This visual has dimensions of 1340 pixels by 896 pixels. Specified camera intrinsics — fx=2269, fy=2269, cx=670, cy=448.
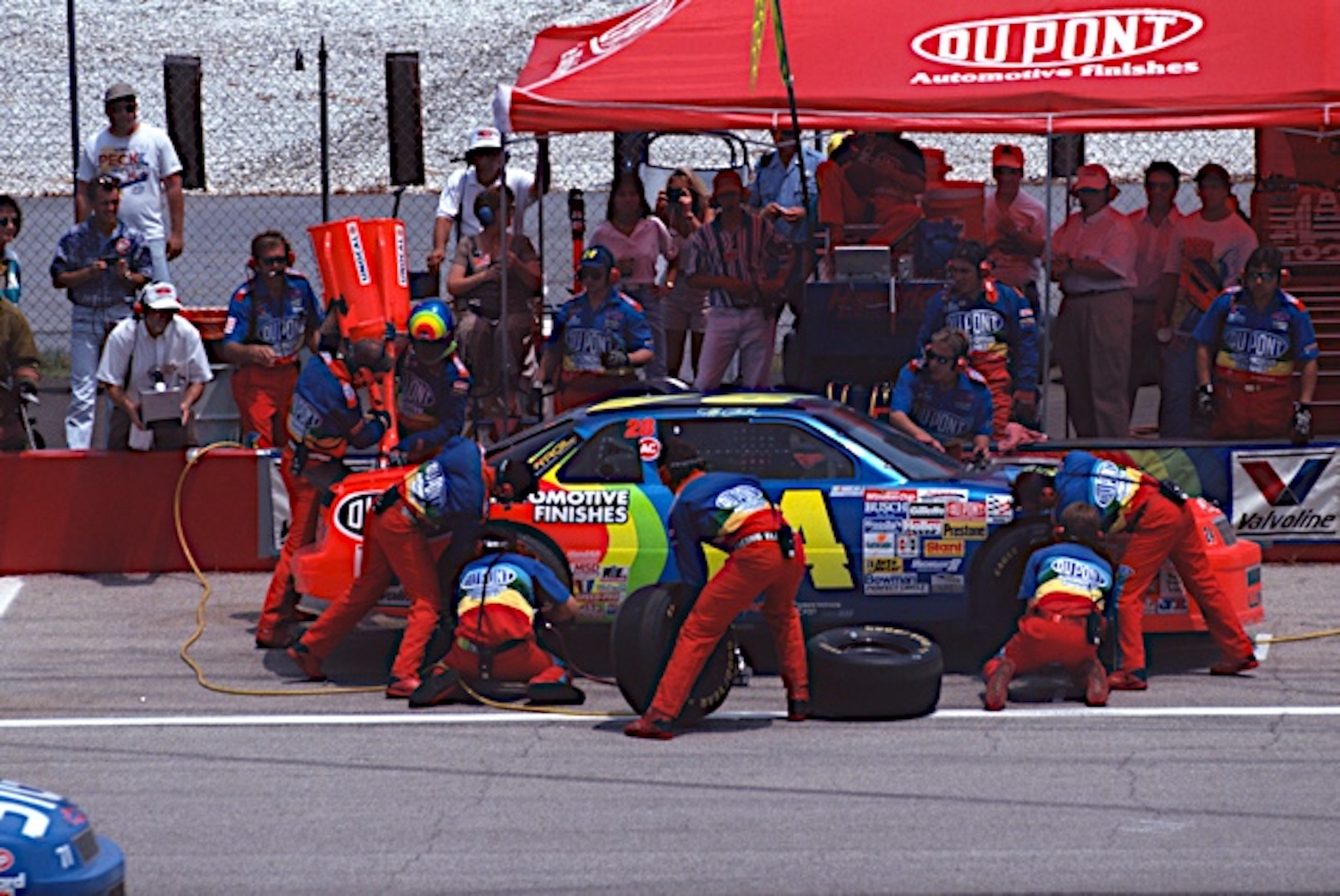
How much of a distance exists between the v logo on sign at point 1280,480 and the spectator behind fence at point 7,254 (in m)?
8.32

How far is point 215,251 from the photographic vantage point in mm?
27188

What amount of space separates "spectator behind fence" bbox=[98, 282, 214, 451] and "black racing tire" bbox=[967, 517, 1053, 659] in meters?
5.32

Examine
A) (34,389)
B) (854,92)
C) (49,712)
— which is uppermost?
(854,92)

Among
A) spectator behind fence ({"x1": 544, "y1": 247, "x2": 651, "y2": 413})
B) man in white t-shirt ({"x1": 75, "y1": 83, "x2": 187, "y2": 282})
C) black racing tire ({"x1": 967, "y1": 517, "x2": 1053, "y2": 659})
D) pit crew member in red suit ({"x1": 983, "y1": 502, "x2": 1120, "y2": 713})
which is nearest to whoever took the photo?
pit crew member in red suit ({"x1": 983, "y1": 502, "x2": 1120, "y2": 713})

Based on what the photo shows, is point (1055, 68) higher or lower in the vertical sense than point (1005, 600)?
higher

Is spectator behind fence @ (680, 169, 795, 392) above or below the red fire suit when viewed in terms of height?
above

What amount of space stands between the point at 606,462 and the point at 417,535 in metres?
0.98

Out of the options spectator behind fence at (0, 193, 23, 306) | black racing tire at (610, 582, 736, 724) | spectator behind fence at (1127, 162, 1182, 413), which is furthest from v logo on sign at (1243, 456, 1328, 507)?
spectator behind fence at (0, 193, 23, 306)

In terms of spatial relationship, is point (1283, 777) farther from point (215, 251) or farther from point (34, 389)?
point (215, 251)

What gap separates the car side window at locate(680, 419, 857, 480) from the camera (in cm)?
1088

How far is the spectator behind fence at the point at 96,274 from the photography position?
1448 centimetres

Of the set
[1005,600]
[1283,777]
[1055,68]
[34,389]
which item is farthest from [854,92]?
[1283,777]

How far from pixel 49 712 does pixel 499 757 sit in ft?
7.68

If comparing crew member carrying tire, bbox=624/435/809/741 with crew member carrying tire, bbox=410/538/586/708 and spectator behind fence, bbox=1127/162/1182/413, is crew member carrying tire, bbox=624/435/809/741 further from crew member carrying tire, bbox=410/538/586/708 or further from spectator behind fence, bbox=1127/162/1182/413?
spectator behind fence, bbox=1127/162/1182/413
